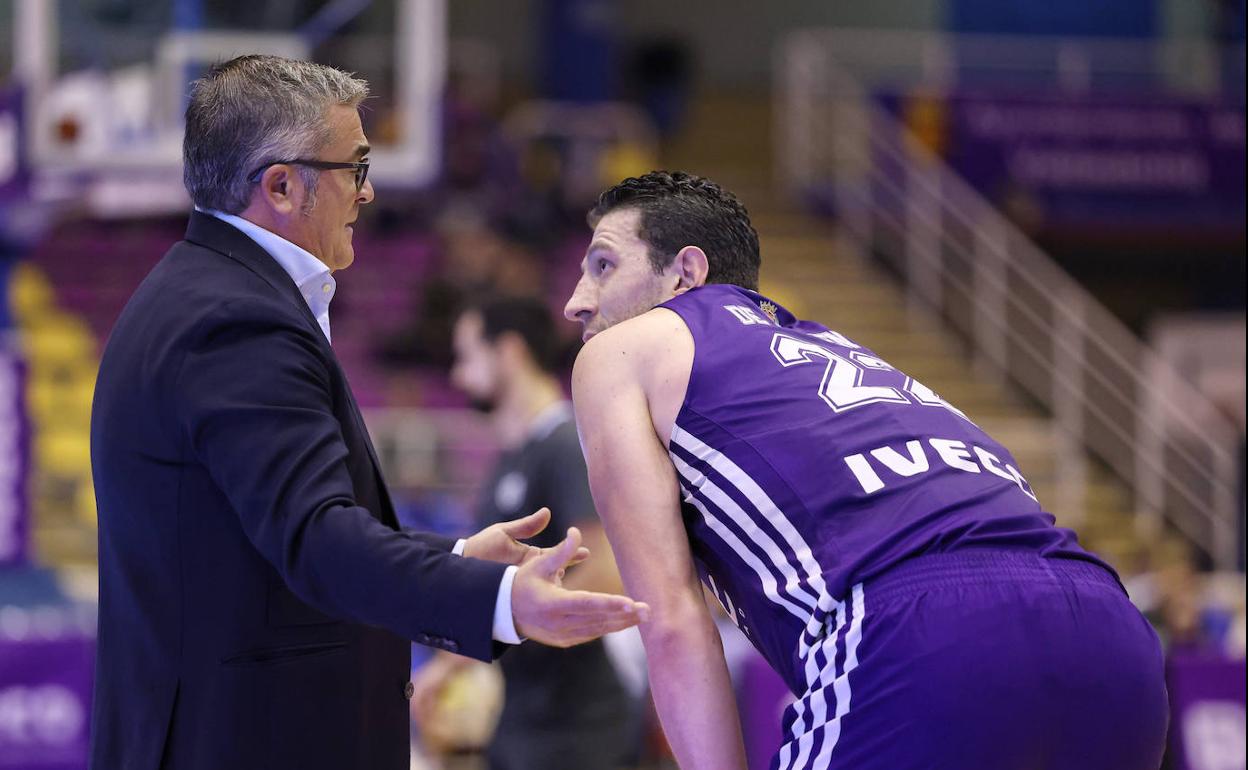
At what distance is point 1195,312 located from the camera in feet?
56.9

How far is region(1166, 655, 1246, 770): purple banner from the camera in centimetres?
636

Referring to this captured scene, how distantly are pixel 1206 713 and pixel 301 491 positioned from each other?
509 cm

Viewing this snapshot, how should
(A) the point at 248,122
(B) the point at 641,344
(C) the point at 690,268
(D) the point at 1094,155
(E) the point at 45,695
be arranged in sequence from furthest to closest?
(D) the point at 1094,155
(E) the point at 45,695
(C) the point at 690,268
(B) the point at 641,344
(A) the point at 248,122

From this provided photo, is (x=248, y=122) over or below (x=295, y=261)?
over

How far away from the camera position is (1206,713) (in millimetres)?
6422

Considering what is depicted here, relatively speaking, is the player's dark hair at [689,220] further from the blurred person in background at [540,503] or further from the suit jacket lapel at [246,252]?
the blurred person in background at [540,503]

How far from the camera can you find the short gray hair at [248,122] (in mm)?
2623

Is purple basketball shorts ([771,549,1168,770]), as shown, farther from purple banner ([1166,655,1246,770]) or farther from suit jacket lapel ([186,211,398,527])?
purple banner ([1166,655,1246,770])

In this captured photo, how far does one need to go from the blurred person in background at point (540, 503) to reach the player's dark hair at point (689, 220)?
1725 millimetres

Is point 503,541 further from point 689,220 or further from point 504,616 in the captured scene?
point 689,220

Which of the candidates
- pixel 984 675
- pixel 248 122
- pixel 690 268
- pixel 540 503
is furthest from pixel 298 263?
pixel 540 503

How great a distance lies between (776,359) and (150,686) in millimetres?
1140

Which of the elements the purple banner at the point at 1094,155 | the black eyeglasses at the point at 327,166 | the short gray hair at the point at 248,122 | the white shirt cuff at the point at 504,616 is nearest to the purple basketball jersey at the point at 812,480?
the white shirt cuff at the point at 504,616

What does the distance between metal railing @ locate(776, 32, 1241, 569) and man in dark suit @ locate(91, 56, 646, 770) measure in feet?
34.9
